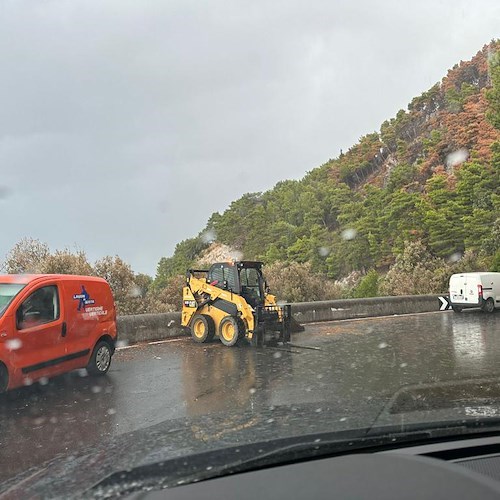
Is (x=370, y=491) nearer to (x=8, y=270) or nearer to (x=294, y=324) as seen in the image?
(x=294, y=324)

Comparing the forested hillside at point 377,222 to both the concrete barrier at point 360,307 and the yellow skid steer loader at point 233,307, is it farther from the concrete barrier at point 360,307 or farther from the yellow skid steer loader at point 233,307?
the yellow skid steer loader at point 233,307

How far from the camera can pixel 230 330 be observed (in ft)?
46.8

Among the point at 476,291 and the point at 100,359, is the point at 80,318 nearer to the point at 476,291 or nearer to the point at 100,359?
the point at 100,359

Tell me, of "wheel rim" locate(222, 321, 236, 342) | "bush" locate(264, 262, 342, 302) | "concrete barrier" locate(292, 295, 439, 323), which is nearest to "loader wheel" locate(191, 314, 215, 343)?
"wheel rim" locate(222, 321, 236, 342)

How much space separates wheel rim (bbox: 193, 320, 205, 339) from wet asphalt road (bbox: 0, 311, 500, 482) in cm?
30

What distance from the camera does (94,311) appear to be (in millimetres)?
9648

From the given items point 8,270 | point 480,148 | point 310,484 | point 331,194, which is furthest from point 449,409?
point 331,194

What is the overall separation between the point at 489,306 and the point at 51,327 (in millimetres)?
20385

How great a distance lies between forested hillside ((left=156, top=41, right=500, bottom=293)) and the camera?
56.8 meters

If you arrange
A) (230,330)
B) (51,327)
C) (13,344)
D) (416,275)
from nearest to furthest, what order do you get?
1. (13,344)
2. (51,327)
3. (230,330)
4. (416,275)

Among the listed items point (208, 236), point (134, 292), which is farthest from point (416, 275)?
point (208, 236)

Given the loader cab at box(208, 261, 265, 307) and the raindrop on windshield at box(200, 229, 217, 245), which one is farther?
the raindrop on windshield at box(200, 229, 217, 245)

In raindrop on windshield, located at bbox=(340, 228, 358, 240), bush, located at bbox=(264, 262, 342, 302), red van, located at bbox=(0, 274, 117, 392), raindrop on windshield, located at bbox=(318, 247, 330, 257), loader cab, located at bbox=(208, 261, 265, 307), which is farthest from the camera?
raindrop on windshield, located at bbox=(318, 247, 330, 257)

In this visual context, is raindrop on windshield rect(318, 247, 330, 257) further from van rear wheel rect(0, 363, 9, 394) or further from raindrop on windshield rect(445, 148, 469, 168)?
van rear wheel rect(0, 363, 9, 394)
